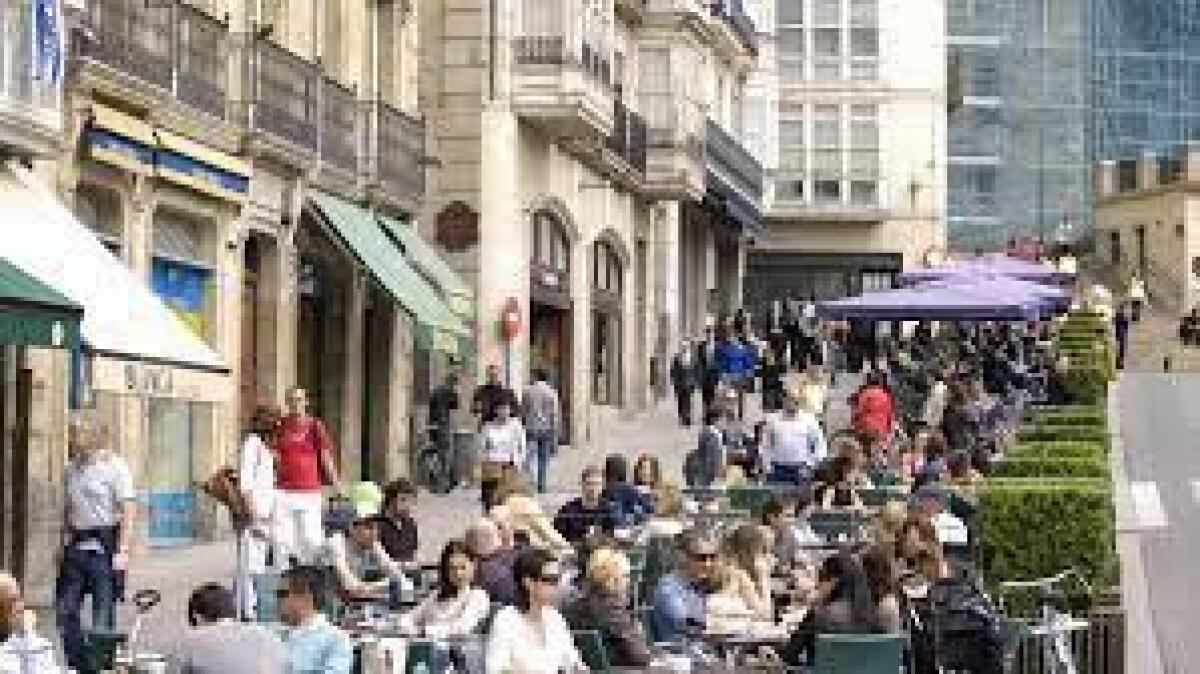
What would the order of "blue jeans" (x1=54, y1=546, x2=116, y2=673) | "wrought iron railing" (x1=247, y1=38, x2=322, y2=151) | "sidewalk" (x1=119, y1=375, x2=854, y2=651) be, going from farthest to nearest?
1. "wrought iron railing" (x1=247, y1=38, x2=322, y2=151)
2. "sidewalk" (x1=119, y1=375, x2=854, y2=651)
3. "blue jeans" (x1=54, y1=546, x2=116, y2=673)

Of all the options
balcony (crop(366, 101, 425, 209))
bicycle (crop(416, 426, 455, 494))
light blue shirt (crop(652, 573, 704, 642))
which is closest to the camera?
light blue shirt (crop(652, 573, 704, 642))

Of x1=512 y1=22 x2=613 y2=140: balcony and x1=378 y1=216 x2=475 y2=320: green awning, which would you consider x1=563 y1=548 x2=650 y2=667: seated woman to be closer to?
x1=378 y1=216 x2=475 y2=320: green awning

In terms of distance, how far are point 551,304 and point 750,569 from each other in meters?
24.9

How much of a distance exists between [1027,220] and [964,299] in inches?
2456

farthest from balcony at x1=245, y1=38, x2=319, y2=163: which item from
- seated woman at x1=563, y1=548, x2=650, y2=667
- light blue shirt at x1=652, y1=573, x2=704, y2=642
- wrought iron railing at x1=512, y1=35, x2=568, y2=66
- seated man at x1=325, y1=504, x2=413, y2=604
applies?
seated woman at x1=563, y1=548, x2=650, y2=667

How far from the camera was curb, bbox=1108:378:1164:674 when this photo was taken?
1667 centimetres

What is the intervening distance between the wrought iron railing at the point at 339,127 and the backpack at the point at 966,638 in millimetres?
16428

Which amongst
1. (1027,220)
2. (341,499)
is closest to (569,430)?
(341,499)

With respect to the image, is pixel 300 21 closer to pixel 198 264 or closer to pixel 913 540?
pixel 198 264

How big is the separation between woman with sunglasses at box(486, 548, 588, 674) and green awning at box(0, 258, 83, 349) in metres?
4.20

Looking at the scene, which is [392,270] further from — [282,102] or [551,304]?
[551,304]

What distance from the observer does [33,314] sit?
50.1 ft

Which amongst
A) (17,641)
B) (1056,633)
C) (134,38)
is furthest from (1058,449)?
(17,641)

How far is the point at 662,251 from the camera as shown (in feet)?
167
